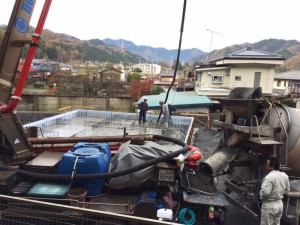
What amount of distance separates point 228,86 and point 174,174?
24.5 meters

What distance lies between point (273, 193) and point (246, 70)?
77.6 feet

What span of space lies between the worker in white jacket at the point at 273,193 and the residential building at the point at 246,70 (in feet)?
71.2

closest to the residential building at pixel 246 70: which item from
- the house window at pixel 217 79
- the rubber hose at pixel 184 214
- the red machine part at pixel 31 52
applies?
the house window at pixel 217 79

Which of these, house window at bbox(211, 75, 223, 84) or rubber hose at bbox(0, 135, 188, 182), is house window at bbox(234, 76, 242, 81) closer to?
house window at bbox(211, 75, 223, 84)

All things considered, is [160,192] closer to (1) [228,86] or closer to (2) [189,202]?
(2) [189,202]

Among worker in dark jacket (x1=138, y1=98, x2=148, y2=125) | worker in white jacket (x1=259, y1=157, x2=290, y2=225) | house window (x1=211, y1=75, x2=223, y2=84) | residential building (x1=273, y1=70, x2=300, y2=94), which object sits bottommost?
worker in white jacket (x1=259, y1=157, x2=290, y2=225)

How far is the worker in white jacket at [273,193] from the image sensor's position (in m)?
4.89

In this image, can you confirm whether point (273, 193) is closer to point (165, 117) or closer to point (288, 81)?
point (165, 117)

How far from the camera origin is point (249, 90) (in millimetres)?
6375

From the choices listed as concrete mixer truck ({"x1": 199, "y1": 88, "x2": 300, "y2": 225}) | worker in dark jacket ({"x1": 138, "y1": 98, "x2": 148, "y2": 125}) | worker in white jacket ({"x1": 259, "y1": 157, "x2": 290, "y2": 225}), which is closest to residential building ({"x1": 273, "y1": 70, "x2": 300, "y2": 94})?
worker in dark jacket ({"x1": 138, "y1": 98, "x2": 148, "y2": 125})

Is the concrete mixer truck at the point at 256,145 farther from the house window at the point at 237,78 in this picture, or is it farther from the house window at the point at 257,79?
the house window at the point at 257,79

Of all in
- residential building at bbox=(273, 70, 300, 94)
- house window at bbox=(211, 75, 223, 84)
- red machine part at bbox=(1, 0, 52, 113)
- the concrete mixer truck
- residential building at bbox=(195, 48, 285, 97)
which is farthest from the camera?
residential building at bbox=(273, 70, 300, 94)

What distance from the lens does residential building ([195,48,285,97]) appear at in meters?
25.0

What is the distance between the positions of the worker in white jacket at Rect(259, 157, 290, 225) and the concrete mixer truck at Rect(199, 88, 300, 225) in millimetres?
615
